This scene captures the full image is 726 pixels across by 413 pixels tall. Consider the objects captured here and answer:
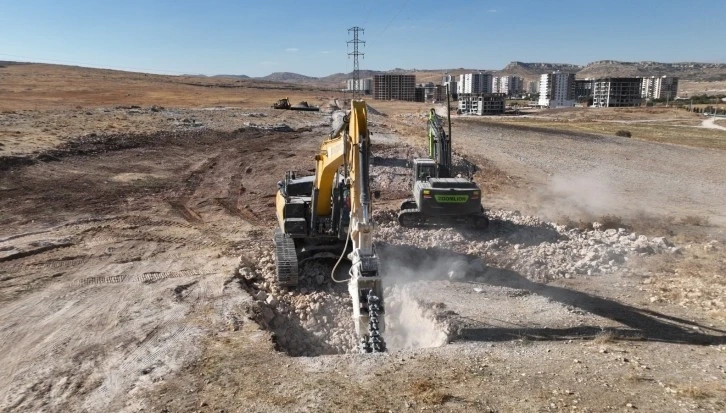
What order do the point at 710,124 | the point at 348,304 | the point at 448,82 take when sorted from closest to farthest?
1. the point at 348,304
2. the point at 448,82
3. the point at 710,124

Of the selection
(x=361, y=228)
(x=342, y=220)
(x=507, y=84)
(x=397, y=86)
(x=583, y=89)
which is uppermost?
(x=507, y=84)

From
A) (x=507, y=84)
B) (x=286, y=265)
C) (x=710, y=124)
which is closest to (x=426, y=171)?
(x=286, y=265)

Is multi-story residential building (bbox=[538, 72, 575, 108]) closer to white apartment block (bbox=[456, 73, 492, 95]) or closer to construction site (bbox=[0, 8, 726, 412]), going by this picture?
white apartment block (bbox=[456, 73, 492, 95])

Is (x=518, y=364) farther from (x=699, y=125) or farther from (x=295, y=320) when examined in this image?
(x=699, y=125)

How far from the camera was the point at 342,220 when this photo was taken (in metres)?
12.4

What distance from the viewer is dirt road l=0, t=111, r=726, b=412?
787 centimetres

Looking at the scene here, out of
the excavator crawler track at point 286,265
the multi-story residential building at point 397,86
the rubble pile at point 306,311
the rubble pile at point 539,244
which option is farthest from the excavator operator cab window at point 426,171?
the multi-story residential building at point 397,86

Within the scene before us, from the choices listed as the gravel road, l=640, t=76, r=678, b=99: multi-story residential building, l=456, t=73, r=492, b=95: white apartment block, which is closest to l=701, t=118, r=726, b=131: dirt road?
the gravel road

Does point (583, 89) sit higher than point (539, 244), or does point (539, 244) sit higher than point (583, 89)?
point (583, 89)

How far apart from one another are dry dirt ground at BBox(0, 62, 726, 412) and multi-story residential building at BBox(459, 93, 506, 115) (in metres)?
55.0

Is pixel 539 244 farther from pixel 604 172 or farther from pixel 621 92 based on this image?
pixel 621 92

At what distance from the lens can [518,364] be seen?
8.70 m

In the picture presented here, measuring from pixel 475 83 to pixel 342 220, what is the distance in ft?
440

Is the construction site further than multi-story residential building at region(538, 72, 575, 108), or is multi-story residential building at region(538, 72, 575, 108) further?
multi-story residential building at region(538, 72, 575, 108)
